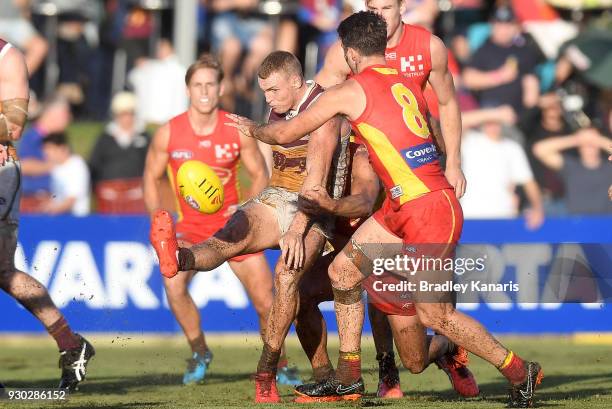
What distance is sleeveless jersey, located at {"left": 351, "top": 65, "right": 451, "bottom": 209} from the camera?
364 inches

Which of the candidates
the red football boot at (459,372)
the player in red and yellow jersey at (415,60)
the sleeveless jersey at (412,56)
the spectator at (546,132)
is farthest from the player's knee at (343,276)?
the spectator at (546,132)

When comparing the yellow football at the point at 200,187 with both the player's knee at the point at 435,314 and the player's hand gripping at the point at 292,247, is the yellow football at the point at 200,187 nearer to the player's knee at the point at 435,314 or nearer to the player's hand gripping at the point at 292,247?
the player's hand gripping at the point at 292,247

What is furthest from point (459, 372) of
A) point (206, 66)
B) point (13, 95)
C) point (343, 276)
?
point (13, 95)

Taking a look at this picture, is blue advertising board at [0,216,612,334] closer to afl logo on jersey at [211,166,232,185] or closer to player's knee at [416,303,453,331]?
afl logo on jersey at [211,166,232,185]

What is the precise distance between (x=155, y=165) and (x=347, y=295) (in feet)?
10.2

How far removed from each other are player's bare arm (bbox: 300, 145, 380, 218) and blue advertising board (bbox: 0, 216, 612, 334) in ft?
14.9

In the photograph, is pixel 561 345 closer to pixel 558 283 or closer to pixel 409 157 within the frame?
pixel 558 283

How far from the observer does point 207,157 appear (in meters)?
12.1

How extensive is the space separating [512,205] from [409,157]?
286 inches

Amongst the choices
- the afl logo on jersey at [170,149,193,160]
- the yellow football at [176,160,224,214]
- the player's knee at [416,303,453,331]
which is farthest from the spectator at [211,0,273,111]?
the player's knee at [416,303,453,331]

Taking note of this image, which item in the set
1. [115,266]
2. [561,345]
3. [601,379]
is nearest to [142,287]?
[115,266]

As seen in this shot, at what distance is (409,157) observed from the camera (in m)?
9.30

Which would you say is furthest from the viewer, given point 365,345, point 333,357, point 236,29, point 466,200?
point 236,29

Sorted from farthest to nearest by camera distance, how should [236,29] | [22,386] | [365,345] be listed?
[236,29], [365,345], [22,386]
